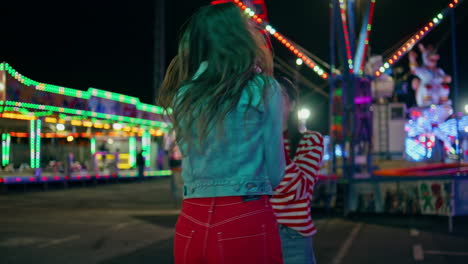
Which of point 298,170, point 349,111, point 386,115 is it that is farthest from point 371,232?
point 386,115

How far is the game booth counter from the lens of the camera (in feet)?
64.8

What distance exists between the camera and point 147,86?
40.8 metres

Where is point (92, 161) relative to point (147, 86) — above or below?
below

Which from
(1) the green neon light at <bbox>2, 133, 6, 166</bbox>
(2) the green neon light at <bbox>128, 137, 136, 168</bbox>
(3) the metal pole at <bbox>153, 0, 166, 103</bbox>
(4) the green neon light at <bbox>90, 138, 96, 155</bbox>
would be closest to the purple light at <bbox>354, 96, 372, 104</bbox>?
(3) the metal pole at <bbox>153, 0, 166, 103</bbox>

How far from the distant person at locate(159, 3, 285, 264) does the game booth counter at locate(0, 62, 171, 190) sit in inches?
709

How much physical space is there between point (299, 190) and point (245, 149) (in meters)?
1.36

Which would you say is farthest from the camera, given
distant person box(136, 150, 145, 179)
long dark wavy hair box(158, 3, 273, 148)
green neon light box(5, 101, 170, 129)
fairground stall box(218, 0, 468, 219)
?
distant person box(136, 150, 145, 179)

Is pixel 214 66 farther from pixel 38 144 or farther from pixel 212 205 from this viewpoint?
pixel 38 144

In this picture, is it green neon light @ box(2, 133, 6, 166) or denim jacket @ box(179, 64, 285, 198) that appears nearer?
denim jacket @ box(179, 64, 285, 198)

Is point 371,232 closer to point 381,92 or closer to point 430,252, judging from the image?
point 430,252

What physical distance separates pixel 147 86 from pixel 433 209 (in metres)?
32.6

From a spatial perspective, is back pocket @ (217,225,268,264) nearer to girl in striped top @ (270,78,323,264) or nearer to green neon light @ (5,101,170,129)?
girl in striped top @ (270,78,323,264)

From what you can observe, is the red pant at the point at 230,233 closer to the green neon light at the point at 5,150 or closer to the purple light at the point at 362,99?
the purple light at the point at 362,99

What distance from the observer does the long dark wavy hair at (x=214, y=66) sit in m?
1.73
